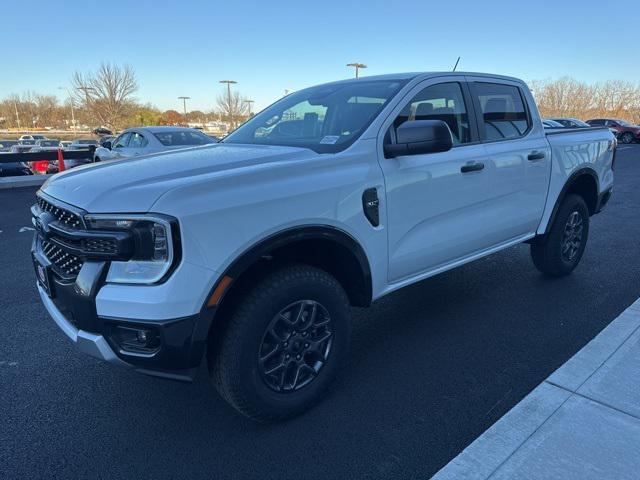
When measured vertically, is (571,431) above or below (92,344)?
below

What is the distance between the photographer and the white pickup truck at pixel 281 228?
204cm

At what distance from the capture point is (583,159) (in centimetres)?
450

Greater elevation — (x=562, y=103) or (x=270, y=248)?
(x=562, y=103)

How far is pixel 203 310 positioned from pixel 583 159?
Result: 4.00 metres

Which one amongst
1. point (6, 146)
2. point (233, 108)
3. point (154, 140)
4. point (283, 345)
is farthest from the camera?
point (233, 108)

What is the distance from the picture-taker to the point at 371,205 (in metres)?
2.72

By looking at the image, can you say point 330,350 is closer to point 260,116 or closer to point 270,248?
point 270,248

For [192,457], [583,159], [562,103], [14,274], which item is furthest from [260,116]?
[562,103]

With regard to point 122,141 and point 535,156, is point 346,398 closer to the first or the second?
point 535,156

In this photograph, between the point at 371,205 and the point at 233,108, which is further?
the point at 233,108

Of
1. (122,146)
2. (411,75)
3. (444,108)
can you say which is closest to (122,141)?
(122,146)

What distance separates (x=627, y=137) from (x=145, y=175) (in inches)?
1424

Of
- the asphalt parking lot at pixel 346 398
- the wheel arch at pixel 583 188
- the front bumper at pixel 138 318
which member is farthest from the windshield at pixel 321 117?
the wheel arch at pixel 583 188

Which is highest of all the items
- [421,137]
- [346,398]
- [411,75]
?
[411,75]
